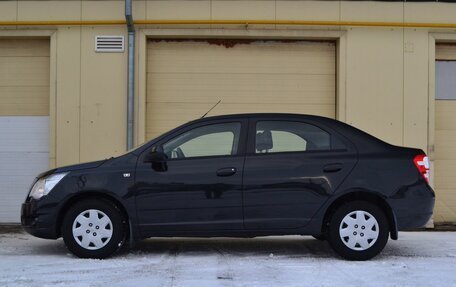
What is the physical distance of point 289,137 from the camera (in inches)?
263

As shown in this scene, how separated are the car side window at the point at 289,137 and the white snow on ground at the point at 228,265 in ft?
4.08

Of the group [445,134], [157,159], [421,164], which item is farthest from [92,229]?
[445,134]

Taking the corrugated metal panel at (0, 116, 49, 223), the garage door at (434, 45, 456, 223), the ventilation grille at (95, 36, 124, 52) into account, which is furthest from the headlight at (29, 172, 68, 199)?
the garage door at (434, 45, 456, 223)

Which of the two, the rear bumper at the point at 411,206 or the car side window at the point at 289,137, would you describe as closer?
the rear bumper at the point at 411,206

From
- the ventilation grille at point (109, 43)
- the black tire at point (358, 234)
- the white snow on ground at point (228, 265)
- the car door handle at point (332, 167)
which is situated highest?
the ventilation grille at point (109, 43)

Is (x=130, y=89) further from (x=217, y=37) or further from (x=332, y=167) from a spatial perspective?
(x=332, y=167)

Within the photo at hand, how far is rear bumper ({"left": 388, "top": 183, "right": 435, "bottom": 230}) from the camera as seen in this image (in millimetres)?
6457

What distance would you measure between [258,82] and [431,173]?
3278mm

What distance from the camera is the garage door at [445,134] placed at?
33.2 feet

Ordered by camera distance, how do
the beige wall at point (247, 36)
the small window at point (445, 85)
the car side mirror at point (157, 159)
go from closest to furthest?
the car side mirror at point (157, 159) → the beige wall at point (247, 36) → the small window at point (445, 85)

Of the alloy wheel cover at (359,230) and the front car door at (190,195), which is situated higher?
the front car door at (190,195)

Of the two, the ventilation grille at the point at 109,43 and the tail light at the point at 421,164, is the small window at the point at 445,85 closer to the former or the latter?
the tail light at the point at 421,164

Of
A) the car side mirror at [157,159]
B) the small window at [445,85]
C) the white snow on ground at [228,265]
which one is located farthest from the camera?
the small window at [445,85]

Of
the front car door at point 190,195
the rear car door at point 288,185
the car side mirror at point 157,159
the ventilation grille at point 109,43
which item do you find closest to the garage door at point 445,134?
the rear car door at point 288,185
